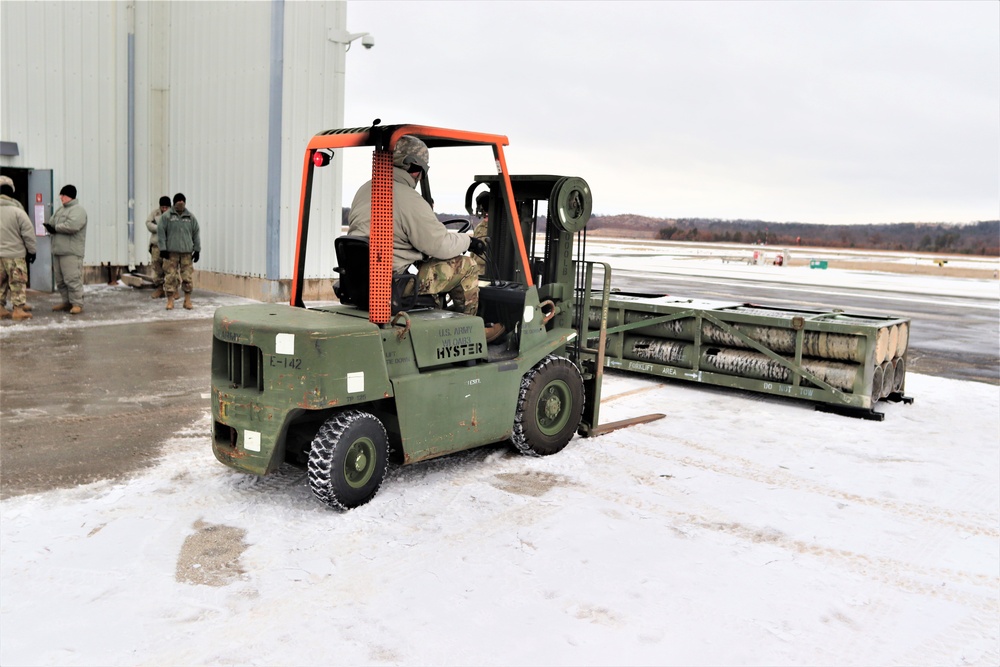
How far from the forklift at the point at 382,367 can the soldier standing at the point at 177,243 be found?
8.31 meters

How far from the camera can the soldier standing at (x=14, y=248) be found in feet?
39.3

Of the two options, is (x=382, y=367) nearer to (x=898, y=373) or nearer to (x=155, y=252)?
(x=898, y=373)

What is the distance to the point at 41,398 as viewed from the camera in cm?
791

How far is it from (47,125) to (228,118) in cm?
324

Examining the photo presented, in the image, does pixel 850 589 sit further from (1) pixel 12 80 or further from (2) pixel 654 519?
(1) pixel 12 80

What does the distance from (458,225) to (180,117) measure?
1306cm

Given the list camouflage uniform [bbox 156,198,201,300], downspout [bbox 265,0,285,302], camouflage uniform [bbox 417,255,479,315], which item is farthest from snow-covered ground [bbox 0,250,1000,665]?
downspout [bbox 265,0,285,302]

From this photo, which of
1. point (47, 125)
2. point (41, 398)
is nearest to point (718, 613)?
point (41, 398)

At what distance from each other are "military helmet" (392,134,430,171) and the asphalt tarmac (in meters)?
2.74

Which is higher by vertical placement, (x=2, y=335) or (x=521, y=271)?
(x=521, y=271)

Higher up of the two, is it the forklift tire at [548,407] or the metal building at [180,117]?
the metal building at [180,117]

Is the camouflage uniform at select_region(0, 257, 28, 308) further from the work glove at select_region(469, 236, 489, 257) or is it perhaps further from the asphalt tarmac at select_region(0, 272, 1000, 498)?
the work glove at select_region(469, 236, 489, 257)

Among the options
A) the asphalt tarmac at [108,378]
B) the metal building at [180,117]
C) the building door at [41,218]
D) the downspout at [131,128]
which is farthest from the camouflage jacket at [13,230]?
the downspout at [131,128]

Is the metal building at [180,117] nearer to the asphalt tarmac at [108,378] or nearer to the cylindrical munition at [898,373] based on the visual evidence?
the asphalt tarmac at [108,378]
